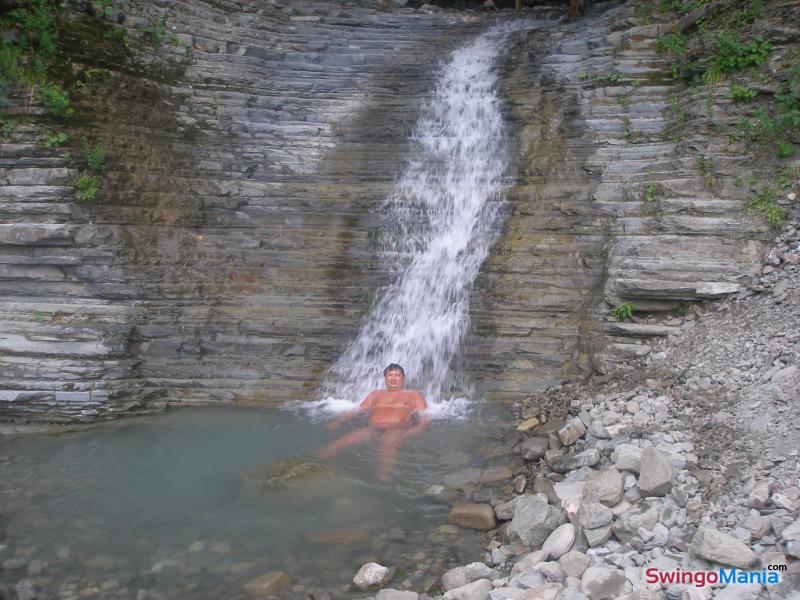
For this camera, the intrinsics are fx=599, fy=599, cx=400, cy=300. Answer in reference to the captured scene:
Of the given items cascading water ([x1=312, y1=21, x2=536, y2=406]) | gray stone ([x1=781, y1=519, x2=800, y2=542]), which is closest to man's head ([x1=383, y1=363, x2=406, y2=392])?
cascading water ([x1=312, y1=21, x2=536, y2=406])

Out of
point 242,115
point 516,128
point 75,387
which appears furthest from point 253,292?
point 516,128

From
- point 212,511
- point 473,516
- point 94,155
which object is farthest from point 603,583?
point 94,155

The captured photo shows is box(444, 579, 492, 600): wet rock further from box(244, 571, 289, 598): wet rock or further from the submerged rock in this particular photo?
the submerged rock

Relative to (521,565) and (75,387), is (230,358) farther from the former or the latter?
(521,565)

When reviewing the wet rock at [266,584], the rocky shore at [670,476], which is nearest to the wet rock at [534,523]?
the rocky shore at [670,476]

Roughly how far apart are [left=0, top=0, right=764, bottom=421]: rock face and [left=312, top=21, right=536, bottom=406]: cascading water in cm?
24

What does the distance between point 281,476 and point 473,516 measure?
189 centimetres

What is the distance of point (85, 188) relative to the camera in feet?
24.2

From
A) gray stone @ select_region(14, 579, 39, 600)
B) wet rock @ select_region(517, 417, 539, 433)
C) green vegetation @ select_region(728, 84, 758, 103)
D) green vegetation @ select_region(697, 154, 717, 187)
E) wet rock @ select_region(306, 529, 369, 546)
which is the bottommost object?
gray stone @ select_region(14, 579, 39, 600)

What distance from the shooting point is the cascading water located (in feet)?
24.9

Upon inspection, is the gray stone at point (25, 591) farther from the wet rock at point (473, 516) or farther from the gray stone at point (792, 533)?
the gray stone at point (792, 533)

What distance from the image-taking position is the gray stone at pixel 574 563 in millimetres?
3691

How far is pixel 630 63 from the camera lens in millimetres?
9156

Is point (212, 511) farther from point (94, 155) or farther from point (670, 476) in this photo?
point (94, 155)
